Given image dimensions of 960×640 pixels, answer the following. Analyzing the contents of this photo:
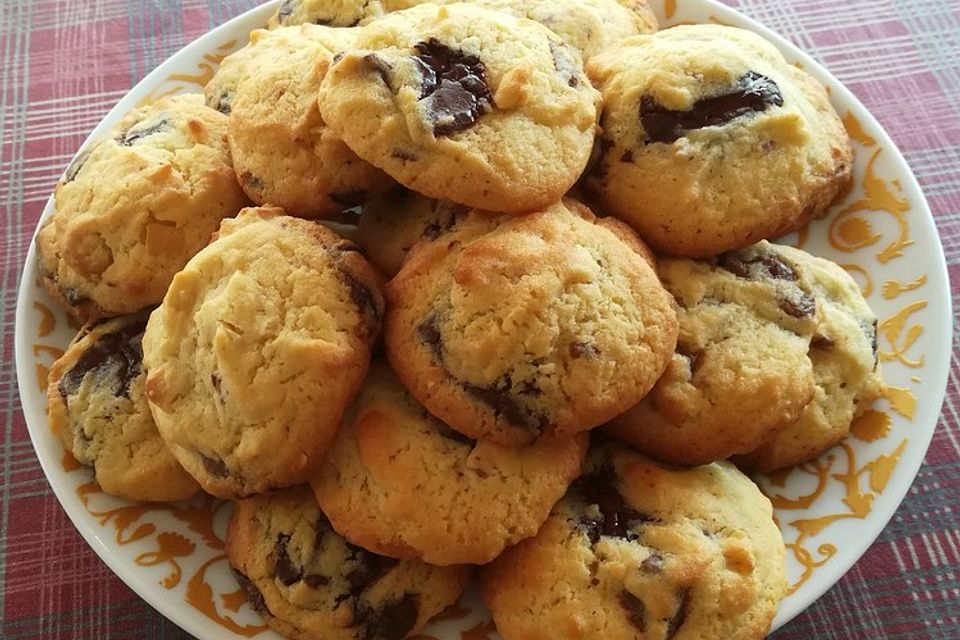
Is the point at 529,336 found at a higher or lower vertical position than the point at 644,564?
higher

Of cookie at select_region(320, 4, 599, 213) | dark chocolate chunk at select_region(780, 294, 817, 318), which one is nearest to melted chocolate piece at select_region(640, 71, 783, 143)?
cookie at select_region(320, 4, 599, 213)

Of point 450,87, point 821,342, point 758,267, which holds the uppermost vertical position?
point 450,87

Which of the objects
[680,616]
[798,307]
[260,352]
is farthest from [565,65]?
[680,616]

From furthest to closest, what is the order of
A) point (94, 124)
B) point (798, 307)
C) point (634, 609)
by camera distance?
1. point (94, 124)
2. point (798, 307)
3. point (634, 609)

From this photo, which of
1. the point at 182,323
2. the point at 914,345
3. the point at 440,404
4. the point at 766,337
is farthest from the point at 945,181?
the point at 182,323

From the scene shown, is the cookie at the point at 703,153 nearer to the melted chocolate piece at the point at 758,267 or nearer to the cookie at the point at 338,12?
the melted chocolate piece at the point at 758,267

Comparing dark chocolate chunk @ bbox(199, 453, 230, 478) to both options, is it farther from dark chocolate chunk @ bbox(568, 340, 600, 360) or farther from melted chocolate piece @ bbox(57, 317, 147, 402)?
dark chocolate chunk @ bbox(568, 340, 600, 360)

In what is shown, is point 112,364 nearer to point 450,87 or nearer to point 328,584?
point 328,584
